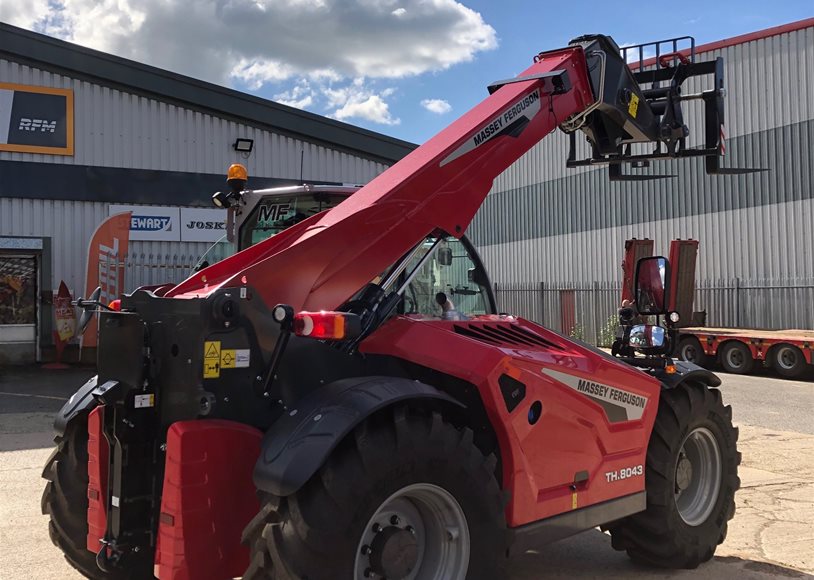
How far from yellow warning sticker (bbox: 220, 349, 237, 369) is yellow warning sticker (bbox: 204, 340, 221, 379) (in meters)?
0.02

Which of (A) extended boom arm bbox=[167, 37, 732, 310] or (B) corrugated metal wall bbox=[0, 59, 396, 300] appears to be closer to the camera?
(A) extended boom arm bbox=[167, 37, 732, 310]

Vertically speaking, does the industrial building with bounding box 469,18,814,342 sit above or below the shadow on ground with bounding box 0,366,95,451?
above

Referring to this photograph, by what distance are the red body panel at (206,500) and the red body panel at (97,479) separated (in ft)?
1.54

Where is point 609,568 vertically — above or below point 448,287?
below

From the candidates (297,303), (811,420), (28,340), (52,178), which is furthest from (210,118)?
(297,303)

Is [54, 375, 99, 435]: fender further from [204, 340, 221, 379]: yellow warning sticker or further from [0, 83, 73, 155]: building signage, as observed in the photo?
[0, 83, 73, 155]: building signage

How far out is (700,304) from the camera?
20797mm

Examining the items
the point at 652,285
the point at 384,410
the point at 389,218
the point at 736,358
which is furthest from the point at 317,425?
the point at 736,358

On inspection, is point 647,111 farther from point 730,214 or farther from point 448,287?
point 730,214

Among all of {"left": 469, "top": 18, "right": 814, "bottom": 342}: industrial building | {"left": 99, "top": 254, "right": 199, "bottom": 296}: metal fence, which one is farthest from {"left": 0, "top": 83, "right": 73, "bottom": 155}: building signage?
{"left": 469, "top": 18, "right": 814, "bottom": 342}: industrial building

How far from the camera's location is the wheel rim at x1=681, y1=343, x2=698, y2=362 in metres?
18.1

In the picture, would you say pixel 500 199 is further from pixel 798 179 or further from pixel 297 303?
pixel 297 303

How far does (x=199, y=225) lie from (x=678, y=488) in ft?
43.5

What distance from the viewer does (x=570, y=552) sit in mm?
4883
